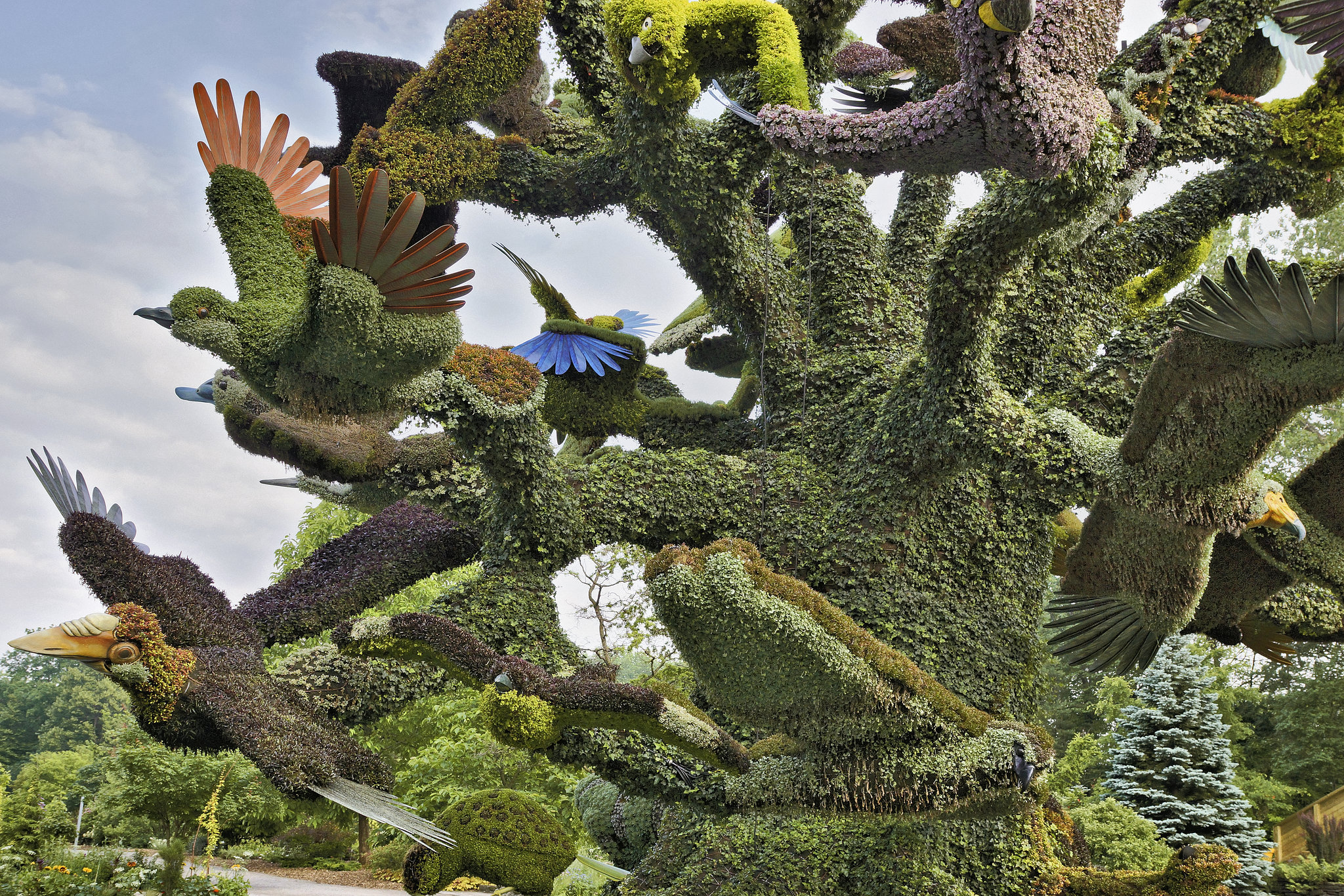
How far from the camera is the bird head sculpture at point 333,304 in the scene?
Result: 21.8 ft

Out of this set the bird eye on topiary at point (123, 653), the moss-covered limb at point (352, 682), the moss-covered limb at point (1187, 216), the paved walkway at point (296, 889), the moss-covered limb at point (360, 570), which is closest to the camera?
the bird eye on topiary at point (123, 653)

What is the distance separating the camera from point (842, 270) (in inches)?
379

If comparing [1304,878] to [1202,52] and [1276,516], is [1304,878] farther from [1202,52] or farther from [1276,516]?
[1202,52]

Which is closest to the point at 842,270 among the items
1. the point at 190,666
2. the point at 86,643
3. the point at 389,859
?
the point at 190,666

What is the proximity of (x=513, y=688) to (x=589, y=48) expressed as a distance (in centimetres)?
648

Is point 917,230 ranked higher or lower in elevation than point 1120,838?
higher

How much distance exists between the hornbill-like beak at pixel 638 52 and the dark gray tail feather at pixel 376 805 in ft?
19.0

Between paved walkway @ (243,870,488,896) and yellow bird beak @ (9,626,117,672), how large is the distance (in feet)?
34.5

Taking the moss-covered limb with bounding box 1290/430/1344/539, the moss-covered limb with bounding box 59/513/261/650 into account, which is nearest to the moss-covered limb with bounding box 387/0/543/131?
the moss-covered limb with bounding box 59/513/261/650

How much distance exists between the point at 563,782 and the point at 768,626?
11517 millimetres

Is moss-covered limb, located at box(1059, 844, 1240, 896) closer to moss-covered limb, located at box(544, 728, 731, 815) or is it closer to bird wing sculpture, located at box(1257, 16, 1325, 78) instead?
moss-covered limb, located at box(544, 728, 731, 815)

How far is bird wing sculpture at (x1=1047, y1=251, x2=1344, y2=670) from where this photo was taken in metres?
5.68

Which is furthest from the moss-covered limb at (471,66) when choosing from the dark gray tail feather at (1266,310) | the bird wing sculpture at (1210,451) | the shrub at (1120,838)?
the shrub at (1120,838)

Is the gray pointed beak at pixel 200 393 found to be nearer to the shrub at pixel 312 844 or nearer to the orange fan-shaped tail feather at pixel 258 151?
the orange fan-shaped tail feather at pixel 258 151
